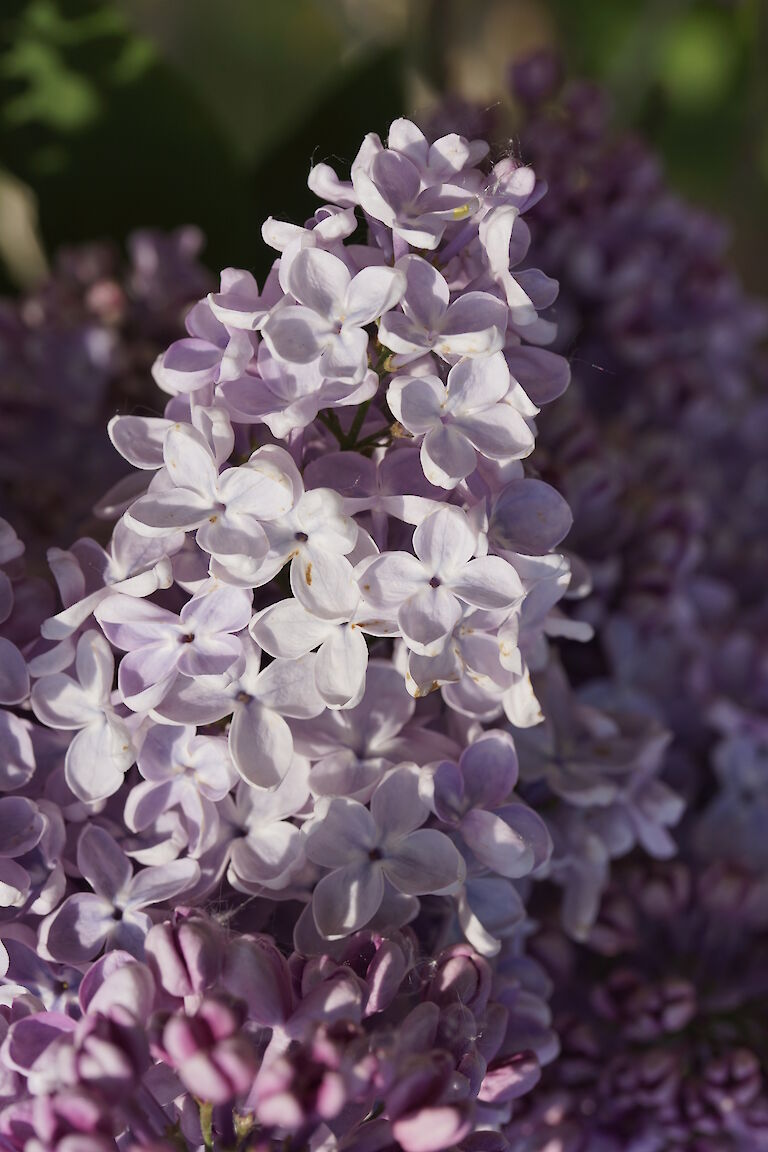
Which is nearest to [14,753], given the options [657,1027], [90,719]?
[90,719]

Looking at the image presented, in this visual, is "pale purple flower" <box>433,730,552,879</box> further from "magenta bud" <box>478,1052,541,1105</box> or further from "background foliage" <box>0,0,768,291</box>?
"background foliage" <box>0,0,768,291</box>

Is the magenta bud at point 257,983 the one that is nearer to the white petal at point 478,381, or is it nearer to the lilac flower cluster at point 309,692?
the lilac flower cluster at point 309,692

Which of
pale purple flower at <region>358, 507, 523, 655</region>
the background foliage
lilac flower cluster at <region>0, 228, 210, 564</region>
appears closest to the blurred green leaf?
the background foliage

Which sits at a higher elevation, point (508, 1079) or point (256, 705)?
point (256, 705)

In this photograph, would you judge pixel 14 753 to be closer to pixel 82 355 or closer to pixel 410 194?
pixel 410 194

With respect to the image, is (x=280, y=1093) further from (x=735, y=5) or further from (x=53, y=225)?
(x=735, y=5)

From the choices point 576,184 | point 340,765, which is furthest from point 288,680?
point 576,184
